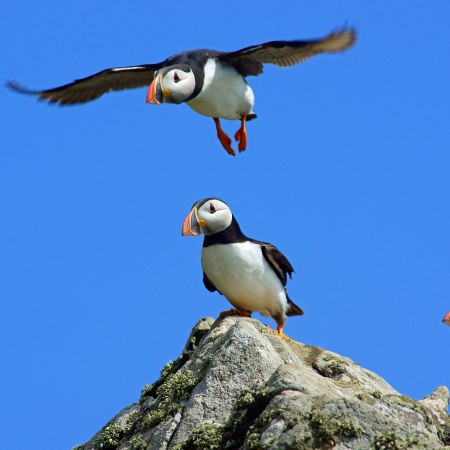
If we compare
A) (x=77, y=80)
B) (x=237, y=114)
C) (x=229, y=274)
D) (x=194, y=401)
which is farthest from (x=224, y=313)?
(x=77, y=80)

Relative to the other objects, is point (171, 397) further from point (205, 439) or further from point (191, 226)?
point (191, 226)

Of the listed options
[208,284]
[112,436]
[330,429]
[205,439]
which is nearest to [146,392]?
[112,436]

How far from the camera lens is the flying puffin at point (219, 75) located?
1622 centimetres

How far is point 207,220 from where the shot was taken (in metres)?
14.0

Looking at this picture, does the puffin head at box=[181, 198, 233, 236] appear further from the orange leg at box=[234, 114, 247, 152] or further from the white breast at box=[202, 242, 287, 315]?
the orange leg at box=[234, 114, 247, 152]

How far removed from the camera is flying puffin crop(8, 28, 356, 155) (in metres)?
16.2

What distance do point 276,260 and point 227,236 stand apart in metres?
0.71

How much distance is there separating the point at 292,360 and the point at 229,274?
74.5 inches

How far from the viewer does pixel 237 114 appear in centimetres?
1766

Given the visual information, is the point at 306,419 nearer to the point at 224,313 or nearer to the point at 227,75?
the point at 224,313

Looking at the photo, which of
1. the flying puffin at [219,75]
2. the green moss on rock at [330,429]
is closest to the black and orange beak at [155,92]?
the flying puffin at [219,75]

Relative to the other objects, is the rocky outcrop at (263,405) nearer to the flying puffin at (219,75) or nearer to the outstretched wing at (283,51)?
the flying puffin at (219,75)

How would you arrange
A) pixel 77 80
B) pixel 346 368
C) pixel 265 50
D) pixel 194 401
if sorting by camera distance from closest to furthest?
pixel 194 401
pixel 346 368
pixel 265 50
pixel 77 80

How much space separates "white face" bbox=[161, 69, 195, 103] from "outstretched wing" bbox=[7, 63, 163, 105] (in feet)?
7.09
